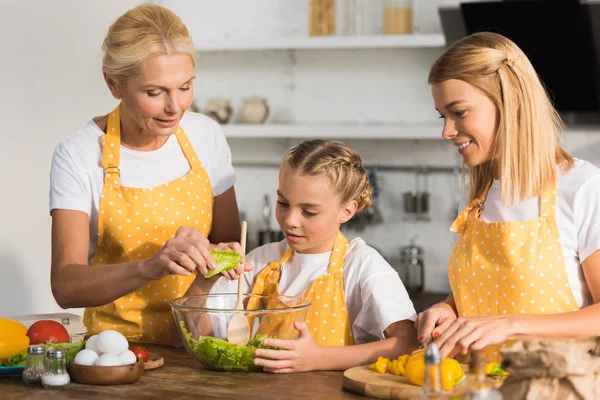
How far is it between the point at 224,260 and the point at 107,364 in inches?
14.0

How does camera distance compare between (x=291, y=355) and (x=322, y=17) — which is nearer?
(x=291, y=355)

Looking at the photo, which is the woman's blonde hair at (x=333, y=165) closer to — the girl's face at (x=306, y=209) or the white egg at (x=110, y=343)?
the girl's face at (x=306, y=209)

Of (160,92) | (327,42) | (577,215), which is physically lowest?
(577,215)

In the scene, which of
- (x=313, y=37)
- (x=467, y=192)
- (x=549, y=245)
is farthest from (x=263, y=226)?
(x=549, y=245)

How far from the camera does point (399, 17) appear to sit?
408 cm

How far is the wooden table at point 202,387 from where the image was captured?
1.59 m

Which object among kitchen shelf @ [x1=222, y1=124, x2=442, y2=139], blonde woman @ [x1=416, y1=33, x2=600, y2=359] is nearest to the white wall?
kitchen shelf @ [x1=222, y1=124, x2=442, y2=139]

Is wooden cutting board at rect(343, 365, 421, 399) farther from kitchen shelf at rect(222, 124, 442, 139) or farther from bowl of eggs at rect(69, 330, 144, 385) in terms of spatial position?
kitchen shelf at rect(222, 124, 442, 139)

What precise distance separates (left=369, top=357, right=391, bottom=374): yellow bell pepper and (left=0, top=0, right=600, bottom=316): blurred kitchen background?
7.67 feet

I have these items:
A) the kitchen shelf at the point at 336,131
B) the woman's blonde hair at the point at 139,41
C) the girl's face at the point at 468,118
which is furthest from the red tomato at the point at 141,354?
the kitchen shelf at the point at 336,131

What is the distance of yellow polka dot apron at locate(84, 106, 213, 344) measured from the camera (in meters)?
2.13

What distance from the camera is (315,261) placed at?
206 cm

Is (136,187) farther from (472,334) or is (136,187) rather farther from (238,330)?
(472,334)

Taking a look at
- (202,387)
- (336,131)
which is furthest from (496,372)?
(336,131)
